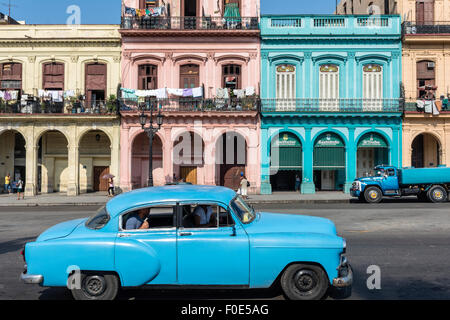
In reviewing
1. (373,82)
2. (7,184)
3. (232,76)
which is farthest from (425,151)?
(7,184)

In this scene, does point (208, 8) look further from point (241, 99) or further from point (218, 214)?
point (218, 214)

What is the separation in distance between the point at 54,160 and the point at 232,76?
43.8ft

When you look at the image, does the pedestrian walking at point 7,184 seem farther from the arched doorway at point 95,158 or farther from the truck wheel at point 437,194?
the truck wheel at point 437,194

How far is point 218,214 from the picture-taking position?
15.9 ft

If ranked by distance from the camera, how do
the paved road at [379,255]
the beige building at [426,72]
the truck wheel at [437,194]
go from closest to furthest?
the paved road at [379,255] → the truck wheel at [437,194] → the beige building at [426,72]

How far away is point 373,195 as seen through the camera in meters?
17.0

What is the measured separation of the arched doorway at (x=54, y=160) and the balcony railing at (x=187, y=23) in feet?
29.1

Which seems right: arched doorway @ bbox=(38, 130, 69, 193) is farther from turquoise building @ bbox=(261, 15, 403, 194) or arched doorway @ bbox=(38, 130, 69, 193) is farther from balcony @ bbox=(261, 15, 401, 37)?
balcony @ bbox=(261, 15, 401, 37)

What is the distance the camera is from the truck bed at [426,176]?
664 inches

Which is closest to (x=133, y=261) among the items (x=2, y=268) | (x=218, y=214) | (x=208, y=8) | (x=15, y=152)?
(x=218, y=214)

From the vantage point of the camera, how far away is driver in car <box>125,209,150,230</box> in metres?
4.85

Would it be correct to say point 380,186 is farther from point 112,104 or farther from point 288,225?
point 112,104

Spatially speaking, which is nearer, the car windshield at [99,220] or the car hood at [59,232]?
the car hood at [59,232]

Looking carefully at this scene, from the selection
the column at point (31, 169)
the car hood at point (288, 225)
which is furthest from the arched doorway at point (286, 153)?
the car hood at point (288, 225)
